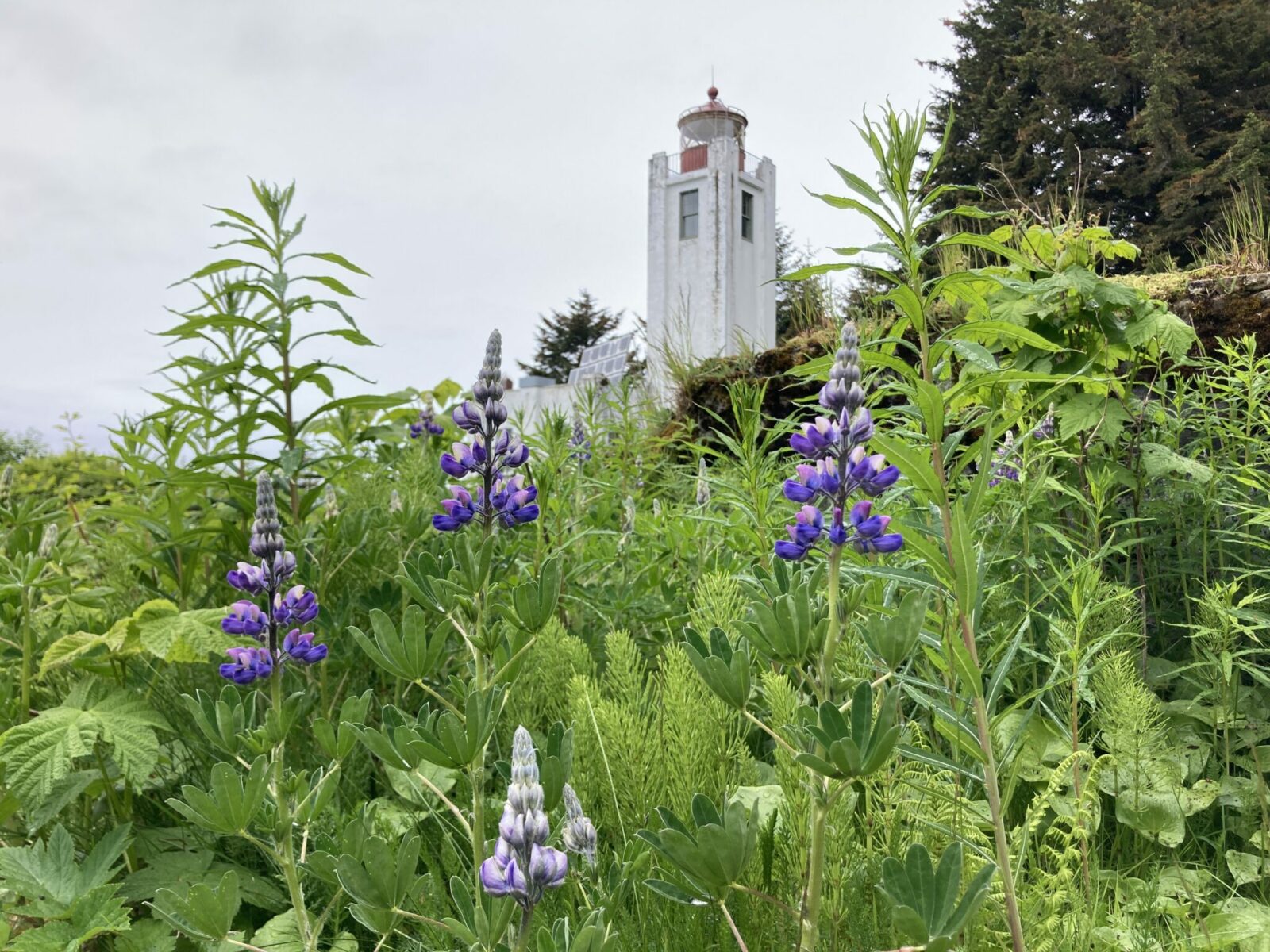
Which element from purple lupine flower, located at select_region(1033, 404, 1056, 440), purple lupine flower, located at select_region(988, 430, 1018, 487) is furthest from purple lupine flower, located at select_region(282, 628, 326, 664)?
purple lupine flower, located at select_region(1033, 404, 1056, 440)

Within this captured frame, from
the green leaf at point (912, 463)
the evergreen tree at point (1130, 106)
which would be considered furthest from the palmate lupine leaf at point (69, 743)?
the evergreen tree at point (1130, 106)

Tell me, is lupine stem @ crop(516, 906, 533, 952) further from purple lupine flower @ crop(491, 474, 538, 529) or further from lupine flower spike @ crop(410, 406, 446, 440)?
lupine flower spike @ crop(410, 406, 446, 440)

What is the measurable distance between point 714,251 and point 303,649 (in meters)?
25.2

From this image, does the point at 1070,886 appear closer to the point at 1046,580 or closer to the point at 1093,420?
the point at 1046,580

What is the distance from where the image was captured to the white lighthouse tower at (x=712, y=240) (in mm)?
25812

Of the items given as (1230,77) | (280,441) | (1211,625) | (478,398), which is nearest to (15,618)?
(280,441)

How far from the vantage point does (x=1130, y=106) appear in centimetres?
2619

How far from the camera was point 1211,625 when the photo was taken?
231 centimetres

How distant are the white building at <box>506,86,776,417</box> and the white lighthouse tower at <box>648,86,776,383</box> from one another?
0.08 ft

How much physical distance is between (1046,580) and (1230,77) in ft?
95.3

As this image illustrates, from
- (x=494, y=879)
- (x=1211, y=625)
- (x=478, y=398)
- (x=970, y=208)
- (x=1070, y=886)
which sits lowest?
(x=1070, y=886)

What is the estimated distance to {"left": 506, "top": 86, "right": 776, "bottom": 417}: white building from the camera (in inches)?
1014

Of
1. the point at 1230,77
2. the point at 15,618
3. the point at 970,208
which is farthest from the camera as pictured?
the point at 1230,77

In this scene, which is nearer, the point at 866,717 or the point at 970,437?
the point at 866,717
